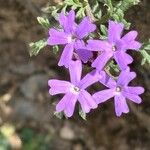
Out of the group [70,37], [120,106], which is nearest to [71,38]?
[70,37]

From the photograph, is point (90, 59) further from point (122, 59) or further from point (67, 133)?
point (67, 133)

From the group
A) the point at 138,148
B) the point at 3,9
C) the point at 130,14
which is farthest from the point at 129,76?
the point at 3,9

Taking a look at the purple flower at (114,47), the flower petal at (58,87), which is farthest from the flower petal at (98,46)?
the flower petal at (58,87)

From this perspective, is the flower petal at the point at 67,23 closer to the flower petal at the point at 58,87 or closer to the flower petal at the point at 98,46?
the flower petal at the point at 98,46

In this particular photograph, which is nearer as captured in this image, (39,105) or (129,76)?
(129,76)

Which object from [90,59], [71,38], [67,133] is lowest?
[67,133]

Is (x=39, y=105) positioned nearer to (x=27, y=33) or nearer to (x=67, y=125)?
(x=67, y=125)

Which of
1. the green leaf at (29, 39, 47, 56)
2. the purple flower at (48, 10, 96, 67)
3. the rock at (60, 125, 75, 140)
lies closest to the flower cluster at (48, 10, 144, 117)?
the purple flower at (48, 10, 96, 67)
